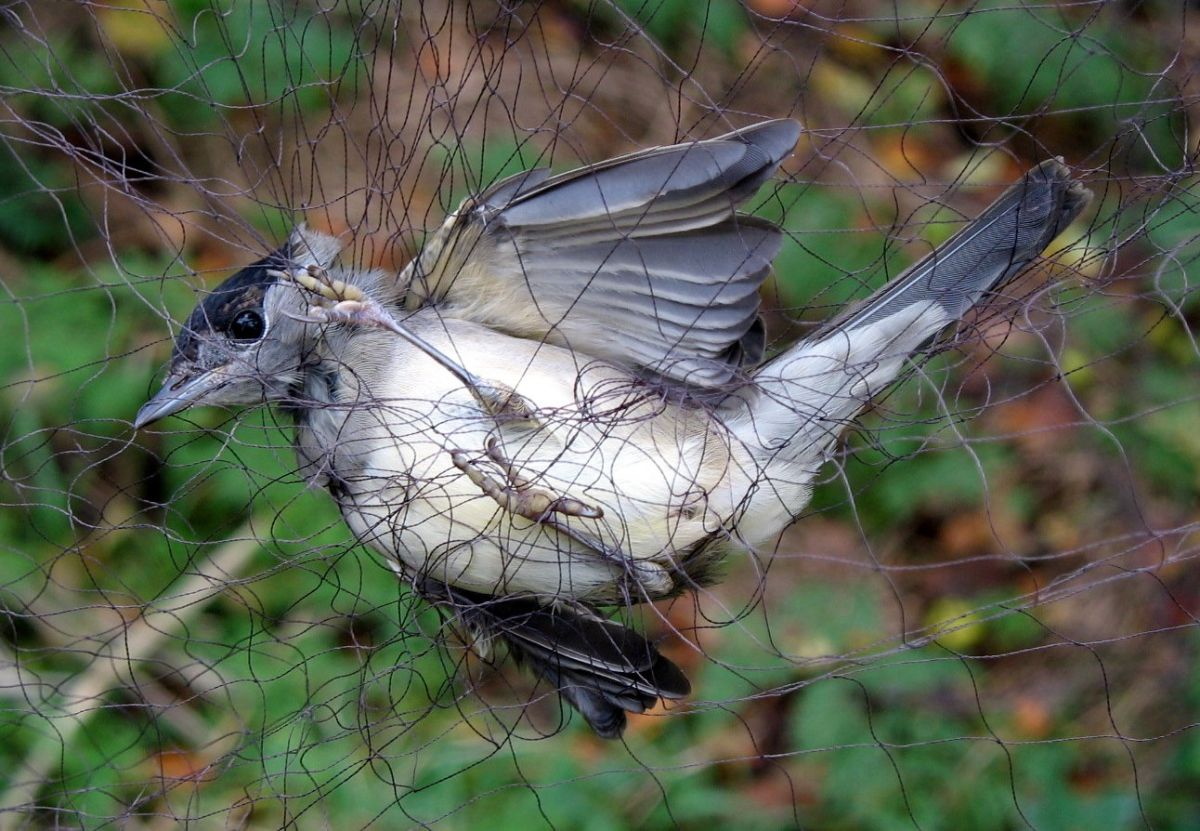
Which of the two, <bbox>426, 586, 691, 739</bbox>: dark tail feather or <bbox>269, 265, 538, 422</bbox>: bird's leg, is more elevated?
<bbox>269, 265, 538, 422</bbox>: bird's leg

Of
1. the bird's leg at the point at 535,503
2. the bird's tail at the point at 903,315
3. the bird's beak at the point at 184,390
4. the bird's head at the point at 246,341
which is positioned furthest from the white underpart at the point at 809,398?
the bird's beak at the point at 184,390

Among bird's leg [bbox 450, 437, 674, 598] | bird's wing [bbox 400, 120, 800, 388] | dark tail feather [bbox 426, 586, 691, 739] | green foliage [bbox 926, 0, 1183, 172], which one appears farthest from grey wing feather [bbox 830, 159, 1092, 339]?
→ green foliage [bbox 926, 0, 1183, 172]

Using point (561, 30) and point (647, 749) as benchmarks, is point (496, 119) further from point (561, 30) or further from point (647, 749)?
point (647, 749)

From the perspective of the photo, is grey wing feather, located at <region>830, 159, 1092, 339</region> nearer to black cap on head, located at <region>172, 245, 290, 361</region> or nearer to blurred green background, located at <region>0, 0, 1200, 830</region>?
blurred green background, located at <region>0, 0, 1200, 830</region>

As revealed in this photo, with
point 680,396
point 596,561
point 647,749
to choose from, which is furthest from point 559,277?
point 647,749

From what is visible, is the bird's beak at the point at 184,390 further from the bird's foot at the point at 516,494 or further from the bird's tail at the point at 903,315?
the bird's tail at the point at 903,315

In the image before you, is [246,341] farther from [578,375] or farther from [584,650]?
[584,650]
